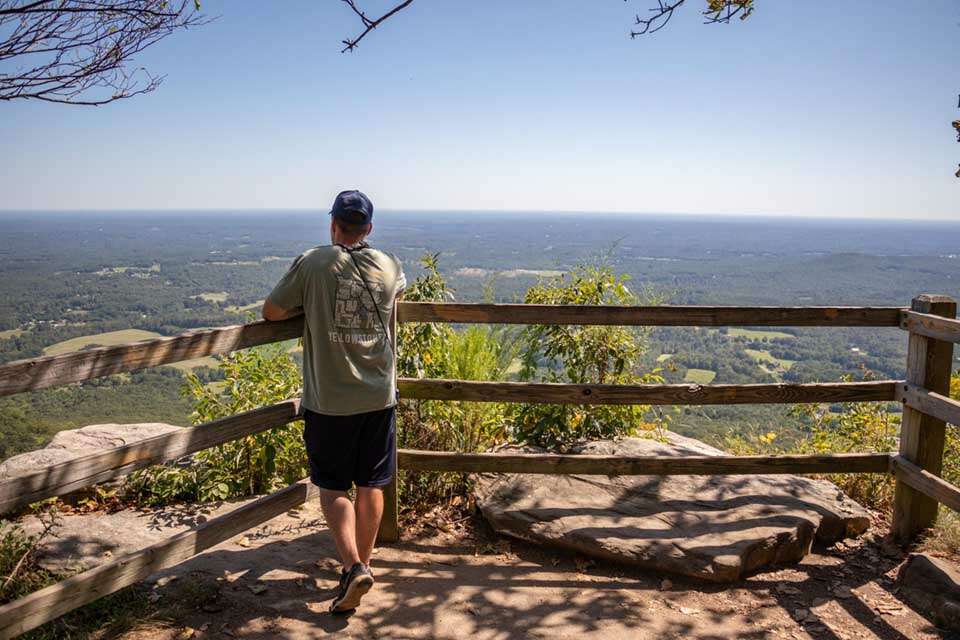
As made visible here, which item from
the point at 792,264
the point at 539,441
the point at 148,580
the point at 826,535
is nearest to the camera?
the point at 148,580

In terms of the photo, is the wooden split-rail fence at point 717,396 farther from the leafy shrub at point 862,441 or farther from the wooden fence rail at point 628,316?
the leafy shrub at point 862,441

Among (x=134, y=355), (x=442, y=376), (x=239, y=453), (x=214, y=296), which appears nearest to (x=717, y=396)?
(x=442, y=376)

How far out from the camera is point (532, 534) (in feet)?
14.2

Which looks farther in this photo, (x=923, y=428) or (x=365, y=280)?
(x=923, y=428)

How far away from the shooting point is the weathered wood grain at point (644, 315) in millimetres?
4168

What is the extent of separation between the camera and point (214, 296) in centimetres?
10381

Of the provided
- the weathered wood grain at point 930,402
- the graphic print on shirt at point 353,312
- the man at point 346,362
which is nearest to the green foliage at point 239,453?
the man at point 346,362

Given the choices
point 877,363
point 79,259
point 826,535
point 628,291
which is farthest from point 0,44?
point 79,259

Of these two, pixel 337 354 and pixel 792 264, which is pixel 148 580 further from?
pixel 792 264

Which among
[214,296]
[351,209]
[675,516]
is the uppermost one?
[351,209]

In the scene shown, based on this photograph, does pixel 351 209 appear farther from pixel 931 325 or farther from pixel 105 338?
pixel 105 338

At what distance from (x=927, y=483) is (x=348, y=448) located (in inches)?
143

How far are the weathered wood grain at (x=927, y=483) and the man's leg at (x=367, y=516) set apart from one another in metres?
3.41

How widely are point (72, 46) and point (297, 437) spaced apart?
326cm
